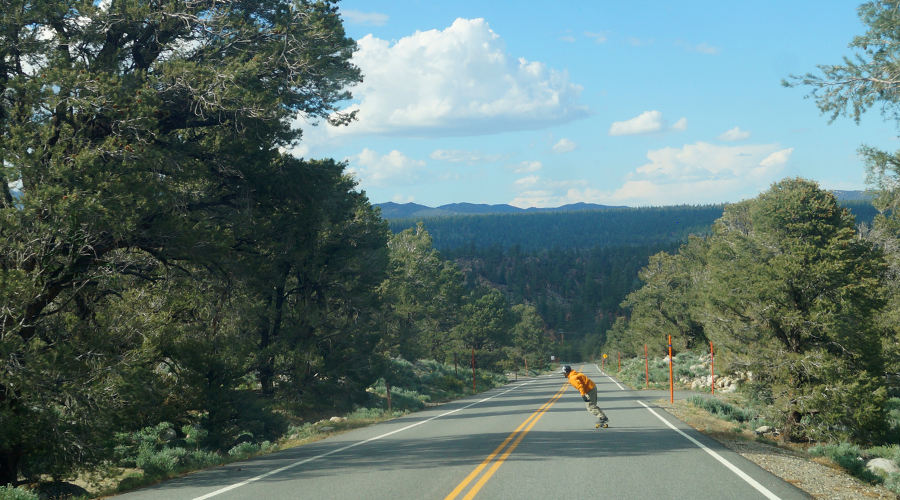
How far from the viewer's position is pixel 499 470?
1036 centimetres

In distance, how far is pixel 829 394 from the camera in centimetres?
2125

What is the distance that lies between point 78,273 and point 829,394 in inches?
821

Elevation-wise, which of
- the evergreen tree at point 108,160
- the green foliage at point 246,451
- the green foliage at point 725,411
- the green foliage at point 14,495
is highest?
the evergreen tree at point 108,160

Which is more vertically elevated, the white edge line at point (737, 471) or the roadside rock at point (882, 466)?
the white edge line at point (737, 471)

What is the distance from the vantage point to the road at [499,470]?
8680 millimetres

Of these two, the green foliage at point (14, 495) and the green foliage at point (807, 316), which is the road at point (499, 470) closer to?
the green foliage at point (14, 495)

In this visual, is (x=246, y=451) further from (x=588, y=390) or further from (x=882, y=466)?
(x=882, y=466)

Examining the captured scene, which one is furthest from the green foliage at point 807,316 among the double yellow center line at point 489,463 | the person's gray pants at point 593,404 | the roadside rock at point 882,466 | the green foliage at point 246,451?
the green foliage at point 246,451

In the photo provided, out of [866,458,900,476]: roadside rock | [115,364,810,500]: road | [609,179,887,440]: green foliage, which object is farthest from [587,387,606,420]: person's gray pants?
[609,179,887,440]: green foliage

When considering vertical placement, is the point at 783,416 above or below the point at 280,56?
below

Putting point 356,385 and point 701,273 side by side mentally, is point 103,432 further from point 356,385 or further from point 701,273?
point 701,273

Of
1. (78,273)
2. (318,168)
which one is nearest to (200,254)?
(78,273)

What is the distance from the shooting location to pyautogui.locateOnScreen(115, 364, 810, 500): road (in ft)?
28.5

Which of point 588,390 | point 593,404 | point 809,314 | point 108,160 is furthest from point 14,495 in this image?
point 809,314
